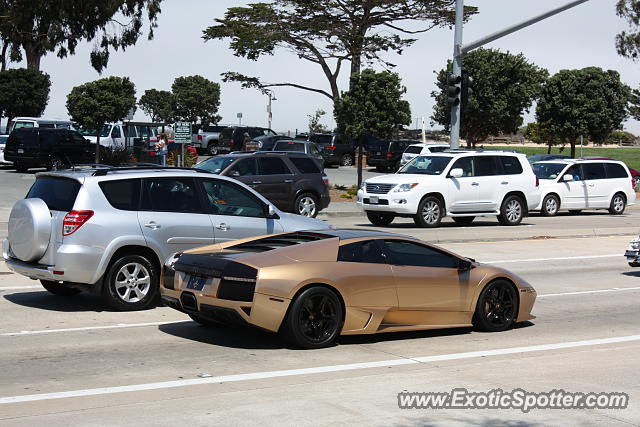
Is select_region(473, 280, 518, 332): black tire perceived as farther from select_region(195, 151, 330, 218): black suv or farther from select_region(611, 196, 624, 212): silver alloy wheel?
select_region(611, 196, 624, 212): silver alloy wheel

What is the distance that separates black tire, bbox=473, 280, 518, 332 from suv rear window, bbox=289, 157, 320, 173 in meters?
14.1

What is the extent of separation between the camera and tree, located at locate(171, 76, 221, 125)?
117 m

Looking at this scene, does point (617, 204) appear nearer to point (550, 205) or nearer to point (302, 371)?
point (550, 205)

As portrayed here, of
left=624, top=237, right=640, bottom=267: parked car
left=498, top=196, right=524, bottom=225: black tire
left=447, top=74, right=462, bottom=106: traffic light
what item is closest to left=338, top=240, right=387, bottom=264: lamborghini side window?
left=624, top=237, right=640, bottom=267: parked car

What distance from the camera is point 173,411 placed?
6.87 m

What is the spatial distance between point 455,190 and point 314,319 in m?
15.5

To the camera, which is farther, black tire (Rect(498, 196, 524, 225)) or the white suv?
black tire (Rect(498, 196, 524, 225))

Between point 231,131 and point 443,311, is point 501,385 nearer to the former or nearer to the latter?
point 443,311

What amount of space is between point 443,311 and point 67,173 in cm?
495

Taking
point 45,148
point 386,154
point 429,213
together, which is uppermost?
point 386,154

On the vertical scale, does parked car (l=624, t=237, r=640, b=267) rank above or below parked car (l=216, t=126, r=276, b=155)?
below

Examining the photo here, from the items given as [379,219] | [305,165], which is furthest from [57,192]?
[379,219]

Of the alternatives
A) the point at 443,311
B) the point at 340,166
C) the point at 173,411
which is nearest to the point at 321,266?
the point at 443,311

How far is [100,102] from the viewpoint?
41812 mm
